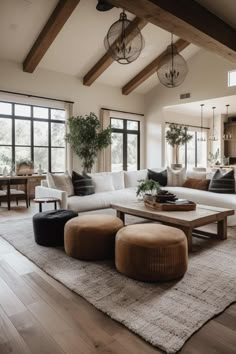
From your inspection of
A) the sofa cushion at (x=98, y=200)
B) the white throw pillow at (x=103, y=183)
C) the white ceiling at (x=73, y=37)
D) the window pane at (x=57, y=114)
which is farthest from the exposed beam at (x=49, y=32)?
the sofa cushion at (x=98, y=200)

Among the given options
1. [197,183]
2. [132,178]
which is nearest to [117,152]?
[132,178]

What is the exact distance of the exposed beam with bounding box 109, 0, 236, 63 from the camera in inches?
109

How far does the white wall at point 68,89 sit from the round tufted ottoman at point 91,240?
4839 mm

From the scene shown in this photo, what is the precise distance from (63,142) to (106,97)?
2014 millimetres

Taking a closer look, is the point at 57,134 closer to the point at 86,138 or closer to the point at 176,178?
the point at 86,138

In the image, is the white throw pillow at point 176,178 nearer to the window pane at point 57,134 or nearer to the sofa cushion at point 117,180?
the sofa cushion at point 117,180

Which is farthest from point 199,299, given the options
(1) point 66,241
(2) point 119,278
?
(1) point 66,241

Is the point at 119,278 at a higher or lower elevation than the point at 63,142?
lower

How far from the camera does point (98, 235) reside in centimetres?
291

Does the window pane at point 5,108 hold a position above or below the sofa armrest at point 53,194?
above

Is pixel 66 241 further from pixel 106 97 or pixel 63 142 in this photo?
pixel 106 97

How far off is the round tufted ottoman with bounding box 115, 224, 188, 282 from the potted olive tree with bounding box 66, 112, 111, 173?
4838mm

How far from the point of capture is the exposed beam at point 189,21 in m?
2.78

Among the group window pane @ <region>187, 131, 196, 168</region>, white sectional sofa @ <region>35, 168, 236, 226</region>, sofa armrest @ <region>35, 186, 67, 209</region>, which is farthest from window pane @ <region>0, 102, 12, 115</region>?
window pane @ <region>187, 131, 196, 168</region>
